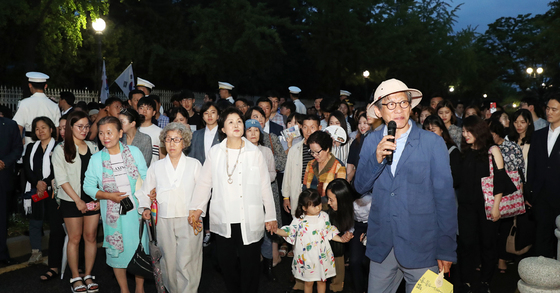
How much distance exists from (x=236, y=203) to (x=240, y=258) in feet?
1.91

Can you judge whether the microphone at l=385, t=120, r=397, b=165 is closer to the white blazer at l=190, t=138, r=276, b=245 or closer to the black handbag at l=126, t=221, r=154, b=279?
the white blazer at l=190, t=138, r=276, b=245

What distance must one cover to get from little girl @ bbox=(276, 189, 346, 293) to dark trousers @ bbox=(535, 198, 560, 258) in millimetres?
2736

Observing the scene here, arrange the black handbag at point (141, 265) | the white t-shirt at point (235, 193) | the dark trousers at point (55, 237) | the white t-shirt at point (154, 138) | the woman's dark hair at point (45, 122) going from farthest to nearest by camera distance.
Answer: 1. the white t-shirt at point (154, 138)
2. the woman's dark hair at point (45, 122)
3. the dark trousers at point (55, 237)
4. the black handbag at point (141, 265)
5. the white t-shirt at point (235, 193)

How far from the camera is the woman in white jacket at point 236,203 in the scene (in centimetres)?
511

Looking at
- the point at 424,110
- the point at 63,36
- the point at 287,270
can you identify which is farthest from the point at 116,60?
the point at 287,270

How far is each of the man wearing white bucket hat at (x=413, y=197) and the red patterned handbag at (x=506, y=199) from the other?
235 cm

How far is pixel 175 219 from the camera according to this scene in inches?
206

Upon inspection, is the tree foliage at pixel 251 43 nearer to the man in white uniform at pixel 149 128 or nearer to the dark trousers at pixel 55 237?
the man in white uniform at pixel 149 128

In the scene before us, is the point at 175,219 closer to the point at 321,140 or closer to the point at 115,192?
the point at 115,192

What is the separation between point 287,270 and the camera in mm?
7035

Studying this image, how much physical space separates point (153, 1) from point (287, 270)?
2604cm

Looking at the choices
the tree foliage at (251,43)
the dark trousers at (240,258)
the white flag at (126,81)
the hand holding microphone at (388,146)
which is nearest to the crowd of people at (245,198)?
the dark trousers at (240,258)

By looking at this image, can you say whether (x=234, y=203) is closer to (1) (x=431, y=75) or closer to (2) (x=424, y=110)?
(2) (x=424, y=110)

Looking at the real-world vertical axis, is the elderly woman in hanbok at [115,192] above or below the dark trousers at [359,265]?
above
